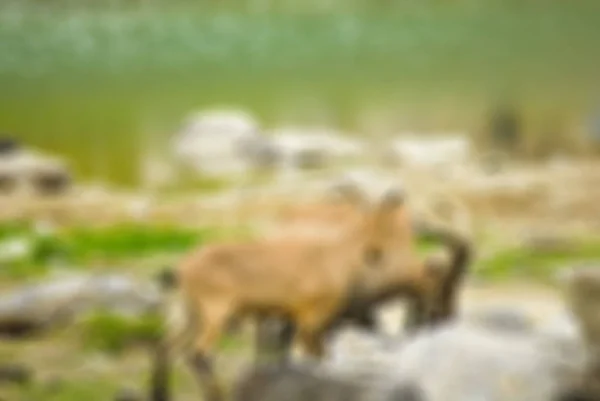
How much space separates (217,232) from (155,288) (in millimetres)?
171

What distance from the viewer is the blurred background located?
6.26ft

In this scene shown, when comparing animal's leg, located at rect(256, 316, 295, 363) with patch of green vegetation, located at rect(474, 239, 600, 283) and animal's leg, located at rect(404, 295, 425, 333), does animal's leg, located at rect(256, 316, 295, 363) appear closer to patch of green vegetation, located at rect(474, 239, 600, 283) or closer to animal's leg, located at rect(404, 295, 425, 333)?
animal's leg, located at rect(404, 295, 425, 333)

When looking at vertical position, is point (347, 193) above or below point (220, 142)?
below

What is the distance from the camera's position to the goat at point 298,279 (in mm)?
1836

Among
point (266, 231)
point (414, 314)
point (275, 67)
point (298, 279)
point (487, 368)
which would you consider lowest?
point (487, 368)

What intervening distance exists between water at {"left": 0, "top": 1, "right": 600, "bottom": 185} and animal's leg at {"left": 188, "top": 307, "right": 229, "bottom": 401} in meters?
0.36

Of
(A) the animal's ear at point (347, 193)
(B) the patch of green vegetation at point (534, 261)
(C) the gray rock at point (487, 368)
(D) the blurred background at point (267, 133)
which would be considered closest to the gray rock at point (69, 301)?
(D) the blurred background at point (267, 133)

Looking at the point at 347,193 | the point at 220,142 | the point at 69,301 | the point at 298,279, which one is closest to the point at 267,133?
the point at 220,142

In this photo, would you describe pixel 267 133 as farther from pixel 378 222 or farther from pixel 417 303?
pixel 417 303

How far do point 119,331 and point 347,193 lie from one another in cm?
55

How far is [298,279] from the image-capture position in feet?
6.05

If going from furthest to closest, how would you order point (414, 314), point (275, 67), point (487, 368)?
point (275, 67), point (414, 314), point (487, 368)

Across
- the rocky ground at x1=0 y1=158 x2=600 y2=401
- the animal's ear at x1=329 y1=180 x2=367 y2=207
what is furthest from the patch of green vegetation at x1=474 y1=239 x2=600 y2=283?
Answer: the animal's ear at x1=329 y1=180 x2=367 y2=207

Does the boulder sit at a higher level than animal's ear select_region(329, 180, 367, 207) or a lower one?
higher
